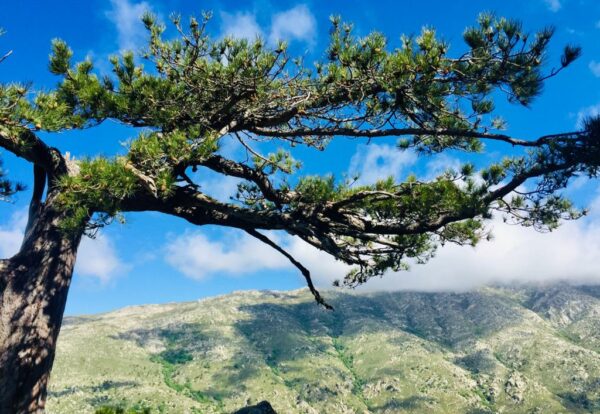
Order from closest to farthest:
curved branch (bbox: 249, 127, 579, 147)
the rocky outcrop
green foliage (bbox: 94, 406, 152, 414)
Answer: green foliage (bbox: 94, 406, 152, 414)
curved branch (bbox: 249, 127, 579, 147)
the rocky outcrop

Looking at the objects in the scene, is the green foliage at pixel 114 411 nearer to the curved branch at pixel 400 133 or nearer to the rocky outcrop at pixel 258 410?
the rocky outcrop at pixel 258 410

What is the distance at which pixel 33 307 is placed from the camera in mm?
8516

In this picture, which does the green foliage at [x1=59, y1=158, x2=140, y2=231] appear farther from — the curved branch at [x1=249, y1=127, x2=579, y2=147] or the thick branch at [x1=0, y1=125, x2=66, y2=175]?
the curved branch at [x1=249, y1=127, x2=579, y2=147]

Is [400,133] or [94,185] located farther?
[400,133]

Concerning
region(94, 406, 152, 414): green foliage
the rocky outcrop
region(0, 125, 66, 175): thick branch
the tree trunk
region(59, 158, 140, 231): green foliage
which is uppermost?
region(0, 125, 66, 175): thick branch

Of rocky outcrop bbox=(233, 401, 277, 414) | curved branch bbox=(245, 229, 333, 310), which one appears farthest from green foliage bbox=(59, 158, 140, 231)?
rocky outcrop bbox=(233, 401, 277, 414)

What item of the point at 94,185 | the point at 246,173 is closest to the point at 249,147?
the point at 246,173

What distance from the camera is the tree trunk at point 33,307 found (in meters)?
8.05

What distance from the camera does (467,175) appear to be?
35.1 ft

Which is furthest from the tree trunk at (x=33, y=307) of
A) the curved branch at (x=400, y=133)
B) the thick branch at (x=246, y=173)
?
the curved branch at (x=400, y=133)

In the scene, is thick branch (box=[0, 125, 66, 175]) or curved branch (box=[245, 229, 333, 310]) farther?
curved branch (box=[245, 229, 333, 310])

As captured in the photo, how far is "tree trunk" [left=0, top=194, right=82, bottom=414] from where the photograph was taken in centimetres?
805

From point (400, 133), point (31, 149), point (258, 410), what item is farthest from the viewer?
point (258, 410)

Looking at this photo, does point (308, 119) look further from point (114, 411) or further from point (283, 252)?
point (114, 411)
